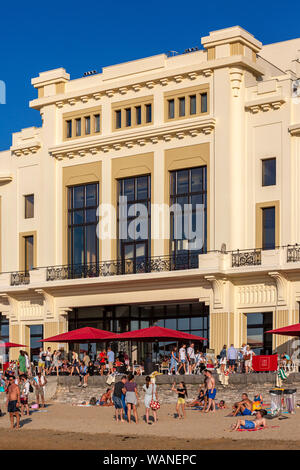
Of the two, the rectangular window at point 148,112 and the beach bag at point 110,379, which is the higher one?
the rectangular window at point 148,112

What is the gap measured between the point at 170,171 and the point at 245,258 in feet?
20.4

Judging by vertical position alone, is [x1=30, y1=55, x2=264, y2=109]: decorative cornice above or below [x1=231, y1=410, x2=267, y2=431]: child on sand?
above

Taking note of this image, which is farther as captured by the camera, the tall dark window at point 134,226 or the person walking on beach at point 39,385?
the tall dark window at point 134,226

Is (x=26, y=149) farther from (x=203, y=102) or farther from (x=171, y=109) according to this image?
(x=203, y=102)

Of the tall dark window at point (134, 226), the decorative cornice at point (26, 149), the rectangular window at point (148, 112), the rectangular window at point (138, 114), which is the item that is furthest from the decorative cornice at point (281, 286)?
the decorative cornice at point (26, 149)

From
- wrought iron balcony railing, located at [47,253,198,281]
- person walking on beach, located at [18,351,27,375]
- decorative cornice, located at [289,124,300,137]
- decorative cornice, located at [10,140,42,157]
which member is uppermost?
decorative cornice, located at [10,140,42,157]

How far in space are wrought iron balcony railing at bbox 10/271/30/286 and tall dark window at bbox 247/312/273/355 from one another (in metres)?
13.2

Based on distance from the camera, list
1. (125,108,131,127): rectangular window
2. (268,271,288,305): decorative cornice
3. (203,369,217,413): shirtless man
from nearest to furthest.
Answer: (203,369,217,413): shirtless man, (268,271,288,305): decorative cornice, (125,108,131,127): rectangular window

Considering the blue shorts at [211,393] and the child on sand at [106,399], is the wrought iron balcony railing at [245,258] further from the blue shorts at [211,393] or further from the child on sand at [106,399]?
the blue shorts at [211,393]

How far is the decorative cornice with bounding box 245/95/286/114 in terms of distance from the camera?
152ft

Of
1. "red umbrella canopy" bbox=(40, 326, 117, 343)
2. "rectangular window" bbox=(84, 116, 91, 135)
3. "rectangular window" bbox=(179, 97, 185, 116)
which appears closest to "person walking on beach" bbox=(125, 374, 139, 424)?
"red umbrella canopy" bbox=(40, 326, 117, 343)

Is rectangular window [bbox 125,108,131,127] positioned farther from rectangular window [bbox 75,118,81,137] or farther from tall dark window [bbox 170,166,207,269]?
tall dark window [bbox 170,166,207,269]

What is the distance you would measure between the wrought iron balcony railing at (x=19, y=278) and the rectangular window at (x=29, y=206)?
122 inches

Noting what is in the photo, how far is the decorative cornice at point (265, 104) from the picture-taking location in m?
A: 46.2
